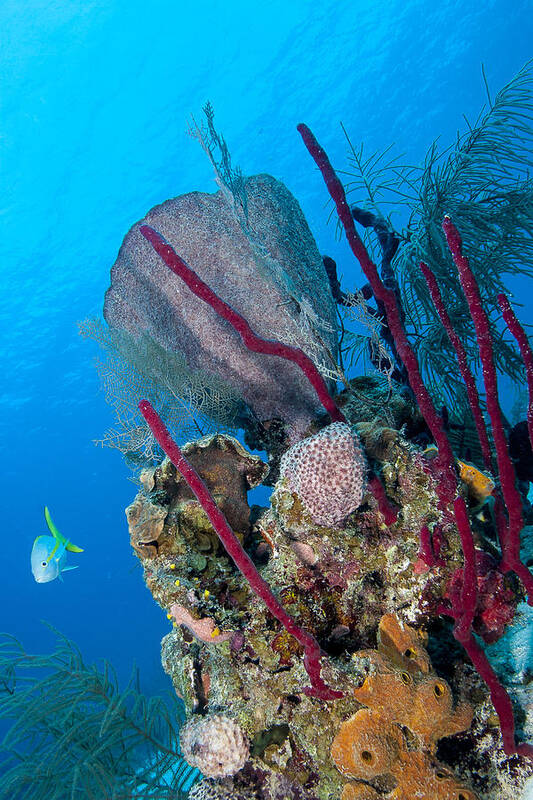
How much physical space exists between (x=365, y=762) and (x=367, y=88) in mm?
48865

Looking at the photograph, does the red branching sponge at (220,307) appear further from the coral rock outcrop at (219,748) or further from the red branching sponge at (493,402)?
the coral rock outcrop at (219,748)

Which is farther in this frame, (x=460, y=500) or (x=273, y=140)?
(x=273, y=140)

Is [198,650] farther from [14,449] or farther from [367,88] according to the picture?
[367,88]

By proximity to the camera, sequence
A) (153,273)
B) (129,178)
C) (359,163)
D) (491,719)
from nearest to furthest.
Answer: (491,719)
(153,273)
(359,163)
(129,178)

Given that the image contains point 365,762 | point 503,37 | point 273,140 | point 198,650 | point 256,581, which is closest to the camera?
point 365,762

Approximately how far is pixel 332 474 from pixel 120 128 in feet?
118

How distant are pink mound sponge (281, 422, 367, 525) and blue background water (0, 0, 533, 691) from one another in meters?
24.7

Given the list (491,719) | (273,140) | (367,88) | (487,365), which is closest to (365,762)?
(491,719)

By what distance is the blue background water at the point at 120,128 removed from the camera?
92.7 ft

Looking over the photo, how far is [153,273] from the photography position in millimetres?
3854

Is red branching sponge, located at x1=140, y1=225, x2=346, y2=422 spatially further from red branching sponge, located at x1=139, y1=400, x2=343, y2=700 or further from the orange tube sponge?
the orange tube sponge

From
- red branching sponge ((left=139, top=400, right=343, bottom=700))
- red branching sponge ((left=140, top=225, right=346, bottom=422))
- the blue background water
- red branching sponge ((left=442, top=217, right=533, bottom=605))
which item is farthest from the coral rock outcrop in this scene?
the blue background water

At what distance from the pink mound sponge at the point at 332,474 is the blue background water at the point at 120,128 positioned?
2474 centimetres

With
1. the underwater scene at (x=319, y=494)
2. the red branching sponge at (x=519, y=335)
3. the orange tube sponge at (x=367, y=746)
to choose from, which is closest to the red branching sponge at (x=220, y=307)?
the underwater scene at (x=319, y=494)
